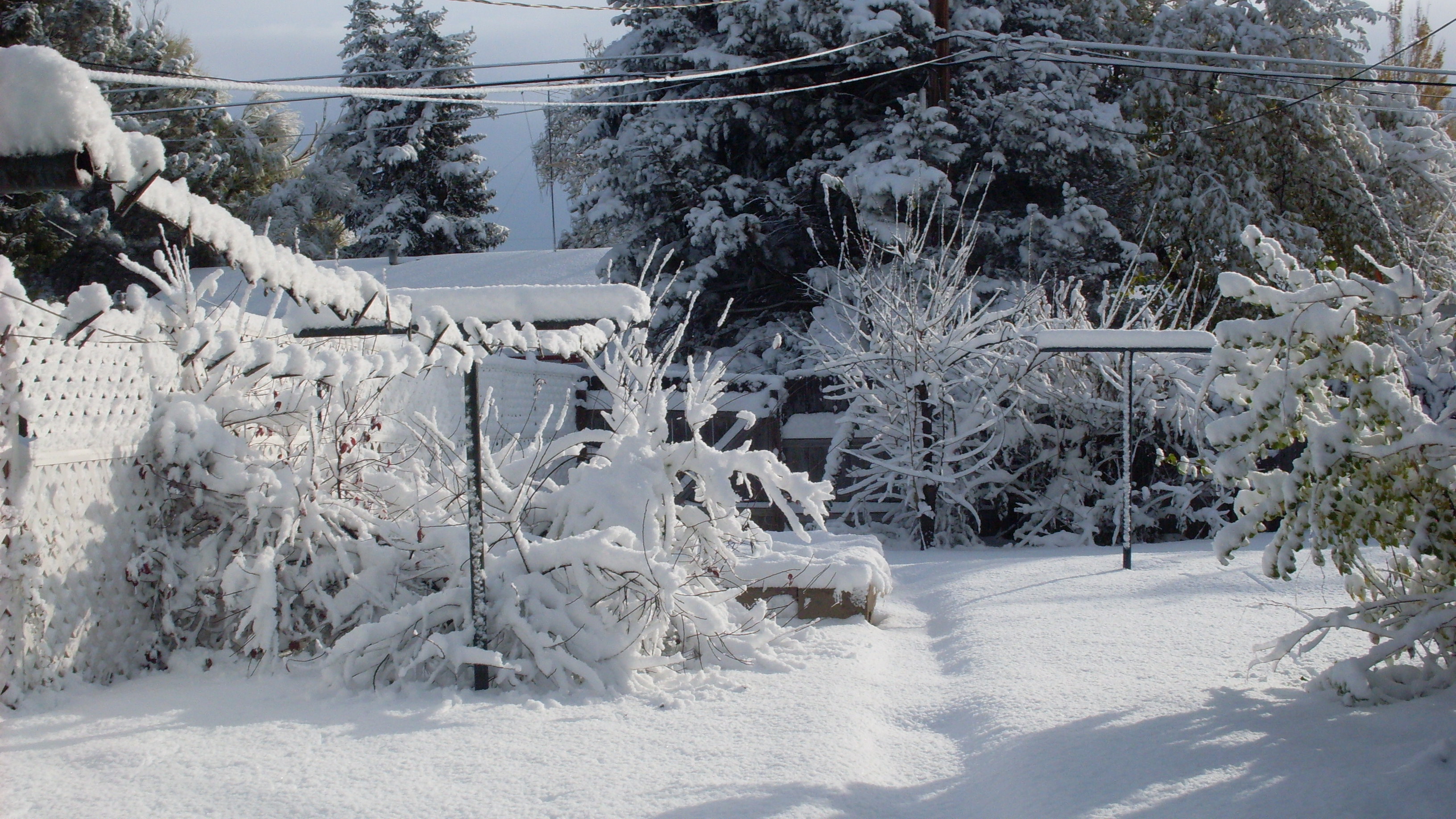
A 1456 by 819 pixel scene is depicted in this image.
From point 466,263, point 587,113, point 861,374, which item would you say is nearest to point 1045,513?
point 861,374

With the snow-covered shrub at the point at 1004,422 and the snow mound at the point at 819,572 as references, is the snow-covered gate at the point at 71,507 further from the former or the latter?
the snow-covered shrub at the point at 1004,422

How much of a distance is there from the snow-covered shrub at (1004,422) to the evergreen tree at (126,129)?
8335 mm

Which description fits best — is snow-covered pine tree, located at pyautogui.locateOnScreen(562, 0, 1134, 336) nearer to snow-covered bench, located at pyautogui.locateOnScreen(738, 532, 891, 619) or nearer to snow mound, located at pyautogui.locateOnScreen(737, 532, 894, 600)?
snow mound, located at pyautogui.locateOnScreen(737, 532, 894, 600)

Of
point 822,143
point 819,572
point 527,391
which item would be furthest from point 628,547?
point 822,143

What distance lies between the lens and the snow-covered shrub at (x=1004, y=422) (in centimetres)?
947

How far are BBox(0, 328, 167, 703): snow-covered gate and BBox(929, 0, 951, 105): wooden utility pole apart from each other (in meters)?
11.1

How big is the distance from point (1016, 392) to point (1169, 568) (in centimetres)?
329

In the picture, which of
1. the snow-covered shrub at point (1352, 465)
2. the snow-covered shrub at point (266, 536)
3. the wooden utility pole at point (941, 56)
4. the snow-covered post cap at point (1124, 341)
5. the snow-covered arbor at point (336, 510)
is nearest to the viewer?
the snow-covered shrub at point (1352, 465)

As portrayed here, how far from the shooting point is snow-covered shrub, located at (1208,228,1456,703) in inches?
128

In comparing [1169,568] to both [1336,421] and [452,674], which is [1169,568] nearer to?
[1336,421]

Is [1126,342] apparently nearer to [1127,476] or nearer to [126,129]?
[1127,476]

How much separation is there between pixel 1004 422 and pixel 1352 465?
21.3ft

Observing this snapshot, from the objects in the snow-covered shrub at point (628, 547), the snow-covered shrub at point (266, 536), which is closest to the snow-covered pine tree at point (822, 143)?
the snow-covered shrub at point (628, 547)

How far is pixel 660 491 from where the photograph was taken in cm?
472
